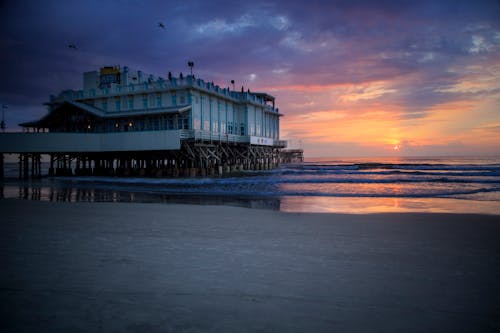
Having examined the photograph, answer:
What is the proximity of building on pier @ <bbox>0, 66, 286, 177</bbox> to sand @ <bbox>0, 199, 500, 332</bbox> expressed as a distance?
83.1 feet

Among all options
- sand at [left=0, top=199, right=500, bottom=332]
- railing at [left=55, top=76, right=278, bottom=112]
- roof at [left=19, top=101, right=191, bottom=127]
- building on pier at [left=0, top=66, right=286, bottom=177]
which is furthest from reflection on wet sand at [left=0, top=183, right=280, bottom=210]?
railing at [left=55, top=76, right=278, bottom=112]

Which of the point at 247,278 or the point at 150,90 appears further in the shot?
the point at 150,90

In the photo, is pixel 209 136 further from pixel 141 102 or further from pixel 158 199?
pixel 158 199

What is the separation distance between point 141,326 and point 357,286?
2685 mm

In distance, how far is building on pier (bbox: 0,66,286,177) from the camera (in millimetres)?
33031

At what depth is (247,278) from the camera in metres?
4.14

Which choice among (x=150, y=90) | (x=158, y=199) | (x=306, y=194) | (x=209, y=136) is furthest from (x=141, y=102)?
(x=306, y=194)

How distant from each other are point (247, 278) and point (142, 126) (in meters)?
36.3

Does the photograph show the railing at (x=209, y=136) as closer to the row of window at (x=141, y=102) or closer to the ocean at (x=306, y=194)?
the row of window at (x=141, y=102)

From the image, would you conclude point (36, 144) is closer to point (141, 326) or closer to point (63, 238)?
point (63, 238)

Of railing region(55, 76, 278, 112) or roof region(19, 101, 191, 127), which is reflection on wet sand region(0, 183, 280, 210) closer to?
roof region(19, 101, 191, 127)

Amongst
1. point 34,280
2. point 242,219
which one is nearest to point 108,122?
point 242,219

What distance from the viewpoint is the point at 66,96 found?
42281 millimetres

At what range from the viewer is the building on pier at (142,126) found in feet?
108
